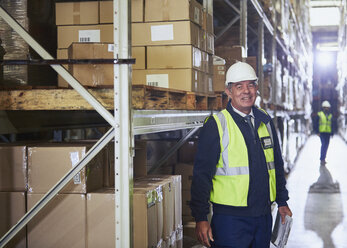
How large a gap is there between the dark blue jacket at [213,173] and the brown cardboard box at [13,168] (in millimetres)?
1064

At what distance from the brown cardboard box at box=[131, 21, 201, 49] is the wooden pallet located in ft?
1.40

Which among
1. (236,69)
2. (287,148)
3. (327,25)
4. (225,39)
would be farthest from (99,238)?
(327,25)

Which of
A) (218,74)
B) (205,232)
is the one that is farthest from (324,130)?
(205,232)

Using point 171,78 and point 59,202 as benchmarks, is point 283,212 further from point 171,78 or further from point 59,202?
point 59,202

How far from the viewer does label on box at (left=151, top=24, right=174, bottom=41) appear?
3.90 m

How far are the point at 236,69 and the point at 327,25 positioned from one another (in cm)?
3494

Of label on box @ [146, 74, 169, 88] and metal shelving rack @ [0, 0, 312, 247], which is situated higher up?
label on box @ [146, 74, 169, 88]

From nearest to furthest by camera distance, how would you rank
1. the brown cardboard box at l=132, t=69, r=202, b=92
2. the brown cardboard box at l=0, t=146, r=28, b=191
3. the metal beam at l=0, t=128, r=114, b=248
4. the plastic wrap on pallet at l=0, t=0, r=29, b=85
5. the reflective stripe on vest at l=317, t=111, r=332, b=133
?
the metal beam at l=0, t=128, r=114, b=248 < the brown cardboard box at l=0, t=146, r=28, b=191 < the plastic wrap on pallet at l=0, t=0, r=29, b=85 < the brown cardboard box at l=132, t=69, r=202, b=92 < the reflective stripe on vest at l=317, t=111, r=332, b=133

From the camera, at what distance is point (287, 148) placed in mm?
11070

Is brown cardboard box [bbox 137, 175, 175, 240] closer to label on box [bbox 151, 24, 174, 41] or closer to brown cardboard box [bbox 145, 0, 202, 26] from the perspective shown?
label on box [bbox 151, 24, 174, 41]

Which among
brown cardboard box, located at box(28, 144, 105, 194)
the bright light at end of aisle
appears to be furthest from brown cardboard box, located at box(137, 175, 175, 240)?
the bright light at end of aisle

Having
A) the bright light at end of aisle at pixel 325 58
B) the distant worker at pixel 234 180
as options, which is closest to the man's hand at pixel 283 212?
the distant worker at pixel 234 180

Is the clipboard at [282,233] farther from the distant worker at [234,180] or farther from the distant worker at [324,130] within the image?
the distant worker at [324,130]

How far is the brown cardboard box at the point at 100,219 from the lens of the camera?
2.92 m
